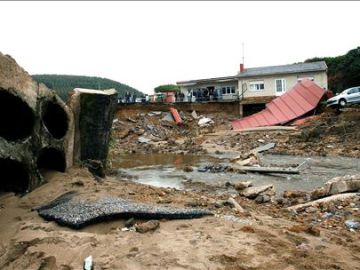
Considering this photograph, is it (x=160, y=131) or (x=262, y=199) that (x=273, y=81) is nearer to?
(x=160, y=131)

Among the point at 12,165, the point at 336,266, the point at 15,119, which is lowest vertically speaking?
the point at 336,266

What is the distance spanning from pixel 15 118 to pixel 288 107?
82.2ft

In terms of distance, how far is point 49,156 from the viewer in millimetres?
10148

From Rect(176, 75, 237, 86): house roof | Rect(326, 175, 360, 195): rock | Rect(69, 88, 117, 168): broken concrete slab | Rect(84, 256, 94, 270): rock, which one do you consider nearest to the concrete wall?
Rect(176, 75, 237, 86): house roof

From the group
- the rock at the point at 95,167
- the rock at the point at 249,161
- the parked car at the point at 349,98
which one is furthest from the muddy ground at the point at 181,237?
the parked car at the point at 349,98

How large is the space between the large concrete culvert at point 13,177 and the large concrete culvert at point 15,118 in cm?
57

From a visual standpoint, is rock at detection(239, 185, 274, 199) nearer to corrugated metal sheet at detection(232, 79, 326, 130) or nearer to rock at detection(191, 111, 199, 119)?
corrugated metal sheet at detection(232, 79, 326, 130)

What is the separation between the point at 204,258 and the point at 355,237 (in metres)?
3.03

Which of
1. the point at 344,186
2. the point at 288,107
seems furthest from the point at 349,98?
the point at 344,186

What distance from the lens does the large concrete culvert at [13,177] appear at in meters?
8.66

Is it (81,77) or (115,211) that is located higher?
(81,77)

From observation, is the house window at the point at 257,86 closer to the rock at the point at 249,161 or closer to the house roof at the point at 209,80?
the house roof at the point at 209,80

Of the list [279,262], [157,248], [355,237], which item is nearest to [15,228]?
[157,248]

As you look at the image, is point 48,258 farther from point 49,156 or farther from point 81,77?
point 81,77
